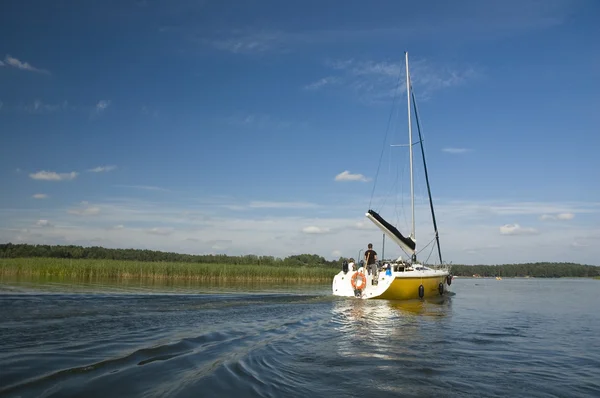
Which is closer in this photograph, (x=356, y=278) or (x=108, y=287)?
(x=356, y=278)

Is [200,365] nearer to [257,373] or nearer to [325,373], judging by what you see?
[257,373]

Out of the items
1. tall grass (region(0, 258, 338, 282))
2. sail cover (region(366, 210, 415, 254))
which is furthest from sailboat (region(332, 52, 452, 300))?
tall grass (region(0, 258, 338, 282))

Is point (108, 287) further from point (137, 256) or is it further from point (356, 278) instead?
point (137, 256)

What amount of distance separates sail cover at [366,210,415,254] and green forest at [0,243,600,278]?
870cm

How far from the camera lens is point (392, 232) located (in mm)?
20297

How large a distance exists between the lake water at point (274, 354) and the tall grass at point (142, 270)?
72.2 feet

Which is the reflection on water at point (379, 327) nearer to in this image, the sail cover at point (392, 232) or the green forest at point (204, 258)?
the sail cover at point (392, 232)

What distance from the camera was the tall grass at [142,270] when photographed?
32.5m

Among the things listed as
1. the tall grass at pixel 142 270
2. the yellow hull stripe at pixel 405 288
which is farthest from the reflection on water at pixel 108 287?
the yellow hull stripe at pixel 405 288

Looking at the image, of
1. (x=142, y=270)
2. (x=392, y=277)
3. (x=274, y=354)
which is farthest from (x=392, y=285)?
(x=142, y=270)

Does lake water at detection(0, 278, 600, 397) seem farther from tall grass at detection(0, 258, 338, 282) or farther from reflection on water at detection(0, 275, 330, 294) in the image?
tall grass at detection(0, 258, 338, 282)

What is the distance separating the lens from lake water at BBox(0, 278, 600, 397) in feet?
16.4

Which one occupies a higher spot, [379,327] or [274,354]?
[274,354]

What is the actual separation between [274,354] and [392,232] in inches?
555
